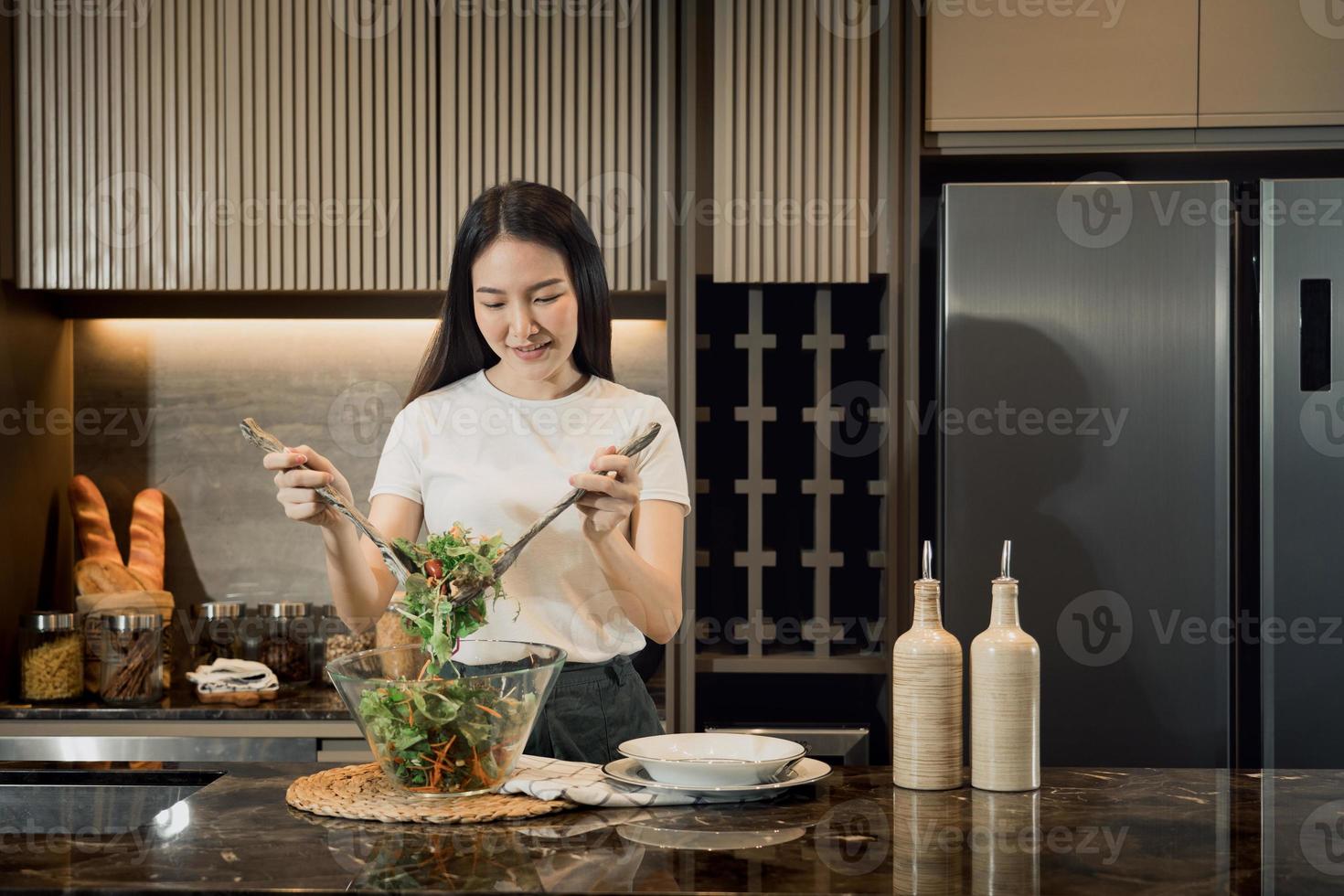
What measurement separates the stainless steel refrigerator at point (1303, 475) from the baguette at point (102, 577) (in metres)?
2.33

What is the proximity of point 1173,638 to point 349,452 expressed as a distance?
1856 mm

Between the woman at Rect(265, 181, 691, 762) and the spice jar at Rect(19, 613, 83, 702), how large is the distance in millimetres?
1154

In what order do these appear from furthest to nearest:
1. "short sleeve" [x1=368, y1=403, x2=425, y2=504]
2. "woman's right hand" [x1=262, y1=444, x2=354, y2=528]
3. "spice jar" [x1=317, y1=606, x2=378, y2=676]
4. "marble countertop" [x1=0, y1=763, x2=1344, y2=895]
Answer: "spice jar" [x1=317, y1=606, x2=378, y2=676] → "short sleeve" [x1=368, y1=403, x2=425, y2=504] → "woman's right hand" [x1=262, y1=444, x2=354, y2=528] → "marble countertop" [x1=0, y1=763, x2=1344, y2=895]

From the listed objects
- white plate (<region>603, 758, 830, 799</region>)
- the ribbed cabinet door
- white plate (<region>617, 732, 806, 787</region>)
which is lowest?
white plate (<region>603, 758, 830, 799</region>)

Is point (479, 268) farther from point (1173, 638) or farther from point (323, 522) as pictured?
point (1173, 638)

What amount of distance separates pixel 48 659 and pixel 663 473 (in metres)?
1.53

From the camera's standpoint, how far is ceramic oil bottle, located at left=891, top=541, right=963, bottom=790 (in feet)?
4.04

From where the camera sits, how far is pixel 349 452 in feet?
9.52

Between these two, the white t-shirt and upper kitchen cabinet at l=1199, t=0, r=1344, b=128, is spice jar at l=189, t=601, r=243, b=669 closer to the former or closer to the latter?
the white t-shirt

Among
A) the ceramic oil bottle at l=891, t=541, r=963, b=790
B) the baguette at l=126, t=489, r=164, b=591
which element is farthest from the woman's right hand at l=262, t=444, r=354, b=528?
the baguette at l=126, t=489, r=164, b=591

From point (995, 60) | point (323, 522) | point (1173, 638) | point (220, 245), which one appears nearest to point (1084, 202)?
point (995, 60)

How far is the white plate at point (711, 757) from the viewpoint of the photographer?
3.98ft

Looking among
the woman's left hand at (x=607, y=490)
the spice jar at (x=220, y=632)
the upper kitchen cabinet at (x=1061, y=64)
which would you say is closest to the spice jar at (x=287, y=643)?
the spice jar at (x=220, y=632)

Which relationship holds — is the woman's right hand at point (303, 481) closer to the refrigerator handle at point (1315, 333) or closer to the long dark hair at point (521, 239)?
the long dark hair at point (521, 239)
